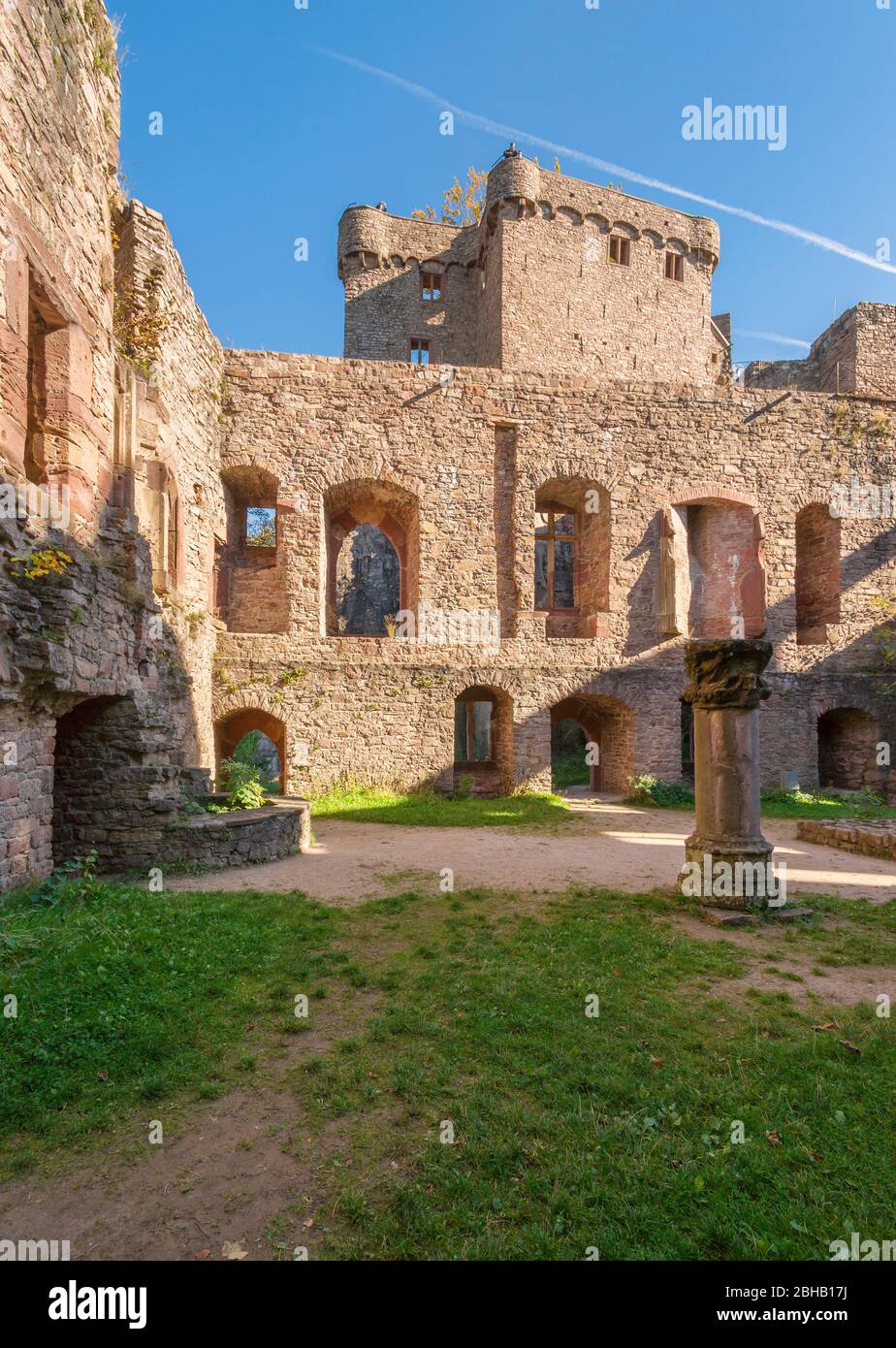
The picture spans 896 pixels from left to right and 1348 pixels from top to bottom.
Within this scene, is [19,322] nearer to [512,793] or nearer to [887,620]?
[512,793]

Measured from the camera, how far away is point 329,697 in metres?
12.4

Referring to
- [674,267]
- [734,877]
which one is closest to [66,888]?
[734,877]

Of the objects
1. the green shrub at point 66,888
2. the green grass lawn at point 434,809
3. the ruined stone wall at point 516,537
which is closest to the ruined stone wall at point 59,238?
the green shrub at point 66,888

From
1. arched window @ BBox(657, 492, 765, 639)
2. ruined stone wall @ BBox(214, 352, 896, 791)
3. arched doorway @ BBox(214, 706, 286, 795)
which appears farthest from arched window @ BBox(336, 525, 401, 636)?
arched window @ BBox(657, 492, 765, 639)

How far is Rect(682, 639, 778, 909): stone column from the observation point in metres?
6.00

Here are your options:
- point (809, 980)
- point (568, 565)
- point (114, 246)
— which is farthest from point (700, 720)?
point (568, 565)

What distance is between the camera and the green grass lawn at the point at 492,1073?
2234 millimetres

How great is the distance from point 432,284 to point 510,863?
19.8 metres

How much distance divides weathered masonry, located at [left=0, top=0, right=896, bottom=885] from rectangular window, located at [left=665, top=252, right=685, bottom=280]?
1.79 meters

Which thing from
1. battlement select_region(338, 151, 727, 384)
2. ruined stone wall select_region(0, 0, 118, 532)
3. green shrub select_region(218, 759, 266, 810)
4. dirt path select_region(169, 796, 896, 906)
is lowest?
dirt path select_region(169, 796, 896, 906)

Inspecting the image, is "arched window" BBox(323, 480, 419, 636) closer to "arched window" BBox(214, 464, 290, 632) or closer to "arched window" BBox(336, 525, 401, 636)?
"arched window" BBox(214, 464, 290, 632)

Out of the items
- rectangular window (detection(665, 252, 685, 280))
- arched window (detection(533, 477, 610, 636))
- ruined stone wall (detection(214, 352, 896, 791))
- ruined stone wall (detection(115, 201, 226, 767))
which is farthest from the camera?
rectangular window (detection(665, 252, 685, 280))

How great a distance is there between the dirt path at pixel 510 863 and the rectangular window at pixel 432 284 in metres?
17.8

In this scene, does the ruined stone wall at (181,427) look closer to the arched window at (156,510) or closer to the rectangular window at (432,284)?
the arched window at (156,510)
